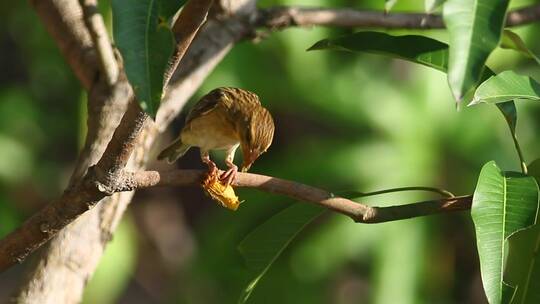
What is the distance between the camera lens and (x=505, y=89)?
1.62 metres

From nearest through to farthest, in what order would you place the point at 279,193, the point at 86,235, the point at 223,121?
1. the point at 279,193
2. the point at 86,235
3. the point at 223,121

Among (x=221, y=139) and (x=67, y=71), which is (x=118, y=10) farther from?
(x=67, y=71)

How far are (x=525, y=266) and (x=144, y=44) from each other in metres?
0.86

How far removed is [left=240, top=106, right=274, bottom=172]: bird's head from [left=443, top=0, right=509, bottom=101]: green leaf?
1010 millimetres

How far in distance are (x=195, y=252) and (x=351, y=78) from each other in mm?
1006

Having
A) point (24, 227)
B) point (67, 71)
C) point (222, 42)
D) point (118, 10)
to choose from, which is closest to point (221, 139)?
point (222, 42)

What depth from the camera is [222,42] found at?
2.46 m

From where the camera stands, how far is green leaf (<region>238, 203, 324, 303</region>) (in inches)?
77.3

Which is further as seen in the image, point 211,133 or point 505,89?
point 211,133

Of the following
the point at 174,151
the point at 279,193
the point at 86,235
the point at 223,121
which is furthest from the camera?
the point at 174,151

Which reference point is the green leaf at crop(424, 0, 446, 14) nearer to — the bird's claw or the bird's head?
the bird's claw

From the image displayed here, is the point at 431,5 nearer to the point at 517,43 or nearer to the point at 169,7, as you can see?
the point at 169,7

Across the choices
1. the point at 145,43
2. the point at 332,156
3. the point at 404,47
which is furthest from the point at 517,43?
the point at 332,156

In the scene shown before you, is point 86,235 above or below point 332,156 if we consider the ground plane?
above
